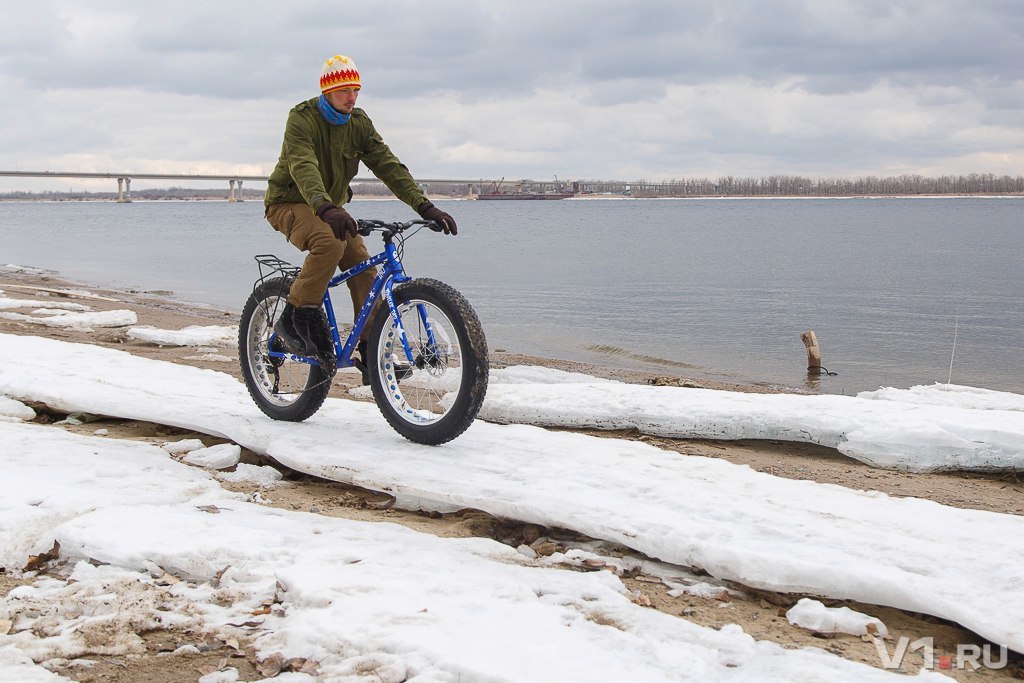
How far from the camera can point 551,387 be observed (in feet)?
25.9

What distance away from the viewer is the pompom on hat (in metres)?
5.90

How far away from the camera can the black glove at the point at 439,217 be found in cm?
599

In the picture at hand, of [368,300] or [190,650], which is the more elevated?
[368,300]

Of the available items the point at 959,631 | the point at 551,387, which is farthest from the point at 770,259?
the point at 959,631

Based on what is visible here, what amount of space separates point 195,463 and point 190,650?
8.05 ft

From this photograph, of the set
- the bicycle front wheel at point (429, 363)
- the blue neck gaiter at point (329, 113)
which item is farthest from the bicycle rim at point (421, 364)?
the blue neck gaiter at point (329, 113)

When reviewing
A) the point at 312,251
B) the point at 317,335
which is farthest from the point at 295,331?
Answer: the point at 312,251

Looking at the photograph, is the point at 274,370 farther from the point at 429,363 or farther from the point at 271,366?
the point at 429,363

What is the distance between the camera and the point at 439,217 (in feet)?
19.7

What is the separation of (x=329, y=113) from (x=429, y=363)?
6.11 ft

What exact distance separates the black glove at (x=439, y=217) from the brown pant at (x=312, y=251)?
57 centimetres

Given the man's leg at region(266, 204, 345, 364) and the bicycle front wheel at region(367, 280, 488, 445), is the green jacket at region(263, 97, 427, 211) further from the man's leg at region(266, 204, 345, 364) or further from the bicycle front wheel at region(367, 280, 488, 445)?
the bicycle front wheel at region(367, 280, 488, 445)

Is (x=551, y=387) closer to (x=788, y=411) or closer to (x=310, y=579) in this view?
(x=788, y=411)

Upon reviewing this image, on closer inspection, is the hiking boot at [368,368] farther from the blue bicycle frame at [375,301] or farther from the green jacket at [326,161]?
the green jacket at [326,161]
